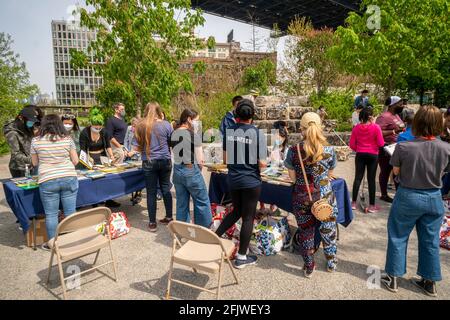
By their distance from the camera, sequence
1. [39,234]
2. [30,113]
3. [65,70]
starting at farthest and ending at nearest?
[65,70]
[30,113]
[39,234]

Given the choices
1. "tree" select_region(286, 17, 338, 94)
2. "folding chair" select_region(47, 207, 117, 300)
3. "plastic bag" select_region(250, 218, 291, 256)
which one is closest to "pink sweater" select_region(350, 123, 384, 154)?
"plastic bag" select_region(250, 218, 291, 256)

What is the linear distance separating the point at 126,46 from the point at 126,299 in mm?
4658

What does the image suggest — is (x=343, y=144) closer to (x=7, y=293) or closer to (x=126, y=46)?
(x=126, y=46)

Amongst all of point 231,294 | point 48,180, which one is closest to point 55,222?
point 48,180

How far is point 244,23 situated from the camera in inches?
1094

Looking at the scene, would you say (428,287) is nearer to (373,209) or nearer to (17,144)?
(373,209)

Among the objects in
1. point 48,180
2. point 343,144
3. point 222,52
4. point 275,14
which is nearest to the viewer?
point 48,180

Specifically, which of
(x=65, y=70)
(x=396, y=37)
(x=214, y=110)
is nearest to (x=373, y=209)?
(x=396, y=37)

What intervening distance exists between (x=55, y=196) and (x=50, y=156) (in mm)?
453

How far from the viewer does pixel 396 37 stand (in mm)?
8391

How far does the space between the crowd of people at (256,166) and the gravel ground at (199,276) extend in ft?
0.53

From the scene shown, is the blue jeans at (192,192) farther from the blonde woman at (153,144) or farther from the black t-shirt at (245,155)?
the black t-shirt at (245,155)

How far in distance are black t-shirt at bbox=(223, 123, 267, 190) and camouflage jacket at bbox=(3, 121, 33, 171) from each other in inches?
114

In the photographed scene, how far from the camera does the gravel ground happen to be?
2.77 meters
